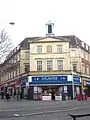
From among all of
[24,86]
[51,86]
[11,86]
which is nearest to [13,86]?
[11,86]

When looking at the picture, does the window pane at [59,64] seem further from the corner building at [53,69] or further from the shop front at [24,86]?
the shop front at [24,86]

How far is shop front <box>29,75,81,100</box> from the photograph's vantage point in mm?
55469

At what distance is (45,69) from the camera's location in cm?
5703

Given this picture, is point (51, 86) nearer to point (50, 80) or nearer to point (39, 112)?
point (50, 80)

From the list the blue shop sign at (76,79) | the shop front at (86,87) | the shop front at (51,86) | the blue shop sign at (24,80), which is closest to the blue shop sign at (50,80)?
the shop front at (51,86)

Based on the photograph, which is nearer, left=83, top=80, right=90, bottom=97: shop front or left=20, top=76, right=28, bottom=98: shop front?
left=20, top=76, right=28, bottom=98: shop front

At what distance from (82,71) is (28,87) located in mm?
13005

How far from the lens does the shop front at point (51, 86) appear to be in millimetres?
55469

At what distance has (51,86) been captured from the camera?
56500 millimetres

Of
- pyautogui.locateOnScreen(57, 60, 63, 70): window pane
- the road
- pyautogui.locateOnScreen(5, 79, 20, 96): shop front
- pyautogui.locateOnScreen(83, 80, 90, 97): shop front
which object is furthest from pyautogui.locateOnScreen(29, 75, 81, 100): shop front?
the road

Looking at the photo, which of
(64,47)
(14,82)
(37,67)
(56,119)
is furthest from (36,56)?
(56,119)

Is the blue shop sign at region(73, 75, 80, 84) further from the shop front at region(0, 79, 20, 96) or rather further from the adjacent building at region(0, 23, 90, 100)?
the shop front at region(0, 79, 20, 96)

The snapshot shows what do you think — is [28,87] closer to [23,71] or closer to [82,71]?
[23,71]

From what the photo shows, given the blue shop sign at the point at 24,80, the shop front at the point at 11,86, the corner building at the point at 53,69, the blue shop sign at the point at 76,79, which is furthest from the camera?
the shop front at the point at 11,86
